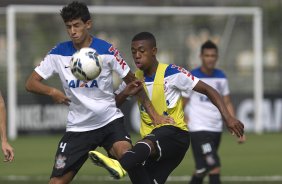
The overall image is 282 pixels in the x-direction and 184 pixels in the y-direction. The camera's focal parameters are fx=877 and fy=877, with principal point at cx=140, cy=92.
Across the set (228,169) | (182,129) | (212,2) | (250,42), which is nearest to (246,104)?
(250,42)

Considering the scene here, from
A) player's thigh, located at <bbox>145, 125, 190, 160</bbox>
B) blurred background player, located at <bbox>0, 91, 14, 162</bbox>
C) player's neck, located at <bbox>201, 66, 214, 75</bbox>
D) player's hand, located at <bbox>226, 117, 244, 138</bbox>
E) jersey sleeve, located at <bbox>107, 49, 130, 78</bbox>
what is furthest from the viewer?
player's neck, located at <bbox>201, 66, 214, 75</bbox>

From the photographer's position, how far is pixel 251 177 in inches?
593

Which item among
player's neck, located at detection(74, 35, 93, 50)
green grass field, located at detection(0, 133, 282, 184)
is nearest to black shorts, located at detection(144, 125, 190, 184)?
player's neck, located at detection(74, 35, 93, 50)

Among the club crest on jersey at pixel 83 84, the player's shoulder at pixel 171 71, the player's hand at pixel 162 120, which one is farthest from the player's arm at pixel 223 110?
the club crest on jersey at pixel 83 84

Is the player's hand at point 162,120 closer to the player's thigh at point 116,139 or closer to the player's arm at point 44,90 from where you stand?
the player's thigh at point 116,139

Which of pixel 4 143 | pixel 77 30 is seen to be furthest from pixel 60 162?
pixel 77 30

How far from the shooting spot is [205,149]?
41.8ft

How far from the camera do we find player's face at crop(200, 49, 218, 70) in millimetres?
13070

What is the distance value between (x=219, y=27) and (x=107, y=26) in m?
3.61

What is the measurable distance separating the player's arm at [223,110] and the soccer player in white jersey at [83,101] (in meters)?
0.47

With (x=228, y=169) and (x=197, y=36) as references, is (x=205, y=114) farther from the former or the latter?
(x=197, y=36)

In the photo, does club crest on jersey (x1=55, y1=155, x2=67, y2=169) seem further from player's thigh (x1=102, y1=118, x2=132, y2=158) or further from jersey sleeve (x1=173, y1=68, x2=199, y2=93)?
jersey sleeve (x1=173, y1=68, x2=199, y2=93)

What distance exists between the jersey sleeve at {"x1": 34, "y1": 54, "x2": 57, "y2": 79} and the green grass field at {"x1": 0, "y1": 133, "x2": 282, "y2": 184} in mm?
5420

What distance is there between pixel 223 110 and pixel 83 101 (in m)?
1.44
